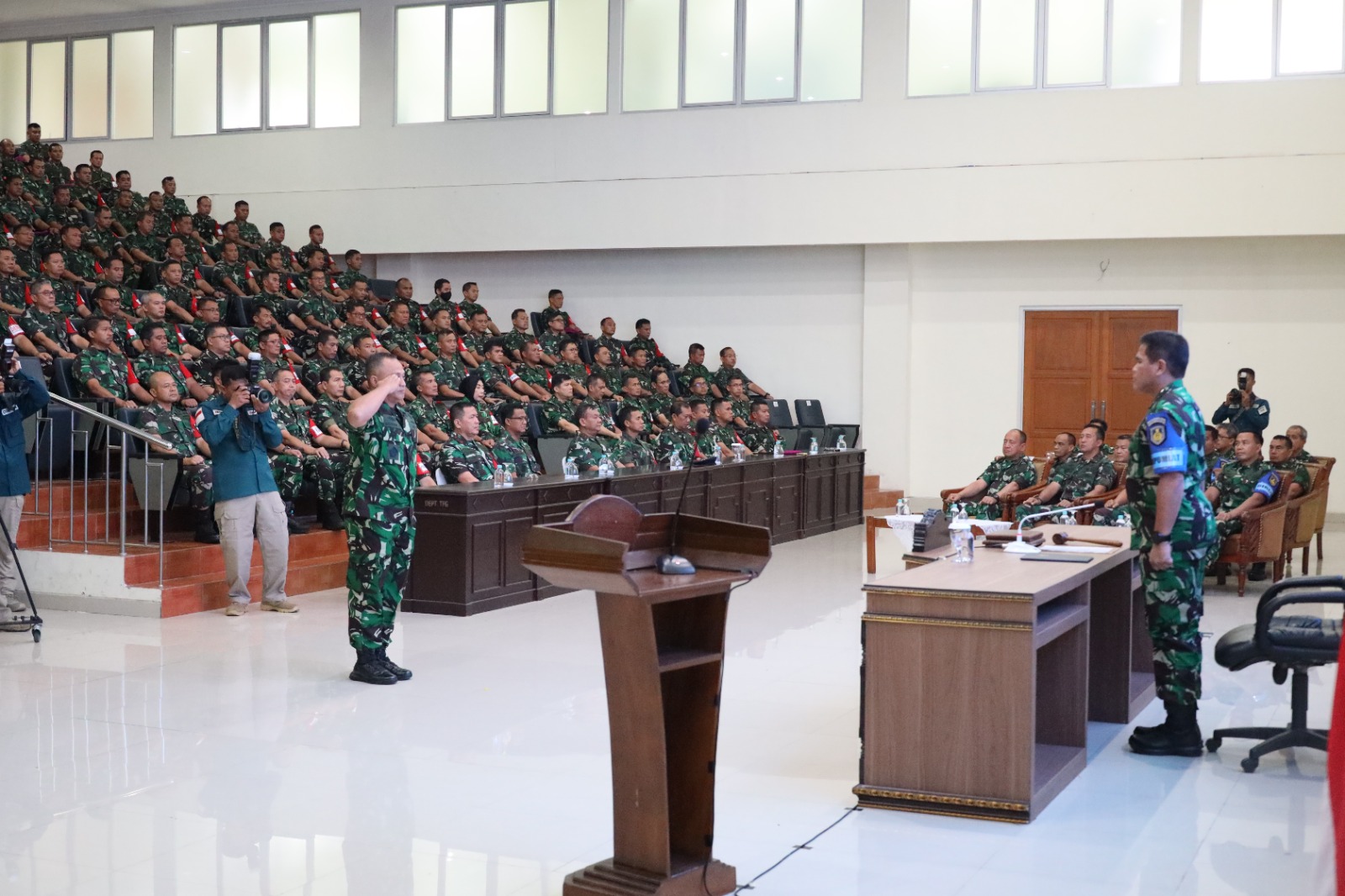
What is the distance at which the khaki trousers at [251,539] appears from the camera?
288 inches

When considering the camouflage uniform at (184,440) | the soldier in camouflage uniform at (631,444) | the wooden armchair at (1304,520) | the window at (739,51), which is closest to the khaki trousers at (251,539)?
the camouflage uniform at (184,440)

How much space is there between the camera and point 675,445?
37.7ft

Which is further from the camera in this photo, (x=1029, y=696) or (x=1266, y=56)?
(x=1266, y=56)

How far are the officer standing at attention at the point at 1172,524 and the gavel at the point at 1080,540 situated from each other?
588mm

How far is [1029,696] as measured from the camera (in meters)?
3.90

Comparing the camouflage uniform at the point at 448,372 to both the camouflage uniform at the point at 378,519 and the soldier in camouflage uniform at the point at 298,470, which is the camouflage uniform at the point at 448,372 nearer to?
the soldier in camouflage uniform at the point at 298,470

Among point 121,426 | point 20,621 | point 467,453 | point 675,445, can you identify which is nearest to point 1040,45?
point 675,445

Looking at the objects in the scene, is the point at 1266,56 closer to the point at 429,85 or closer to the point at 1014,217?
the point at 1014,217

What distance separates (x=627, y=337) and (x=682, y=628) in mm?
12769

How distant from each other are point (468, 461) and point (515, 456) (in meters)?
0.78

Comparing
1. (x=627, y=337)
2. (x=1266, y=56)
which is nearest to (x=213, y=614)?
(x=627, y=337)

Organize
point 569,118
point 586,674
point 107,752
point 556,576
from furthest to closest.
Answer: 1. point 569,118
2. point 586,674
3. point 107,752
4. point 556,576

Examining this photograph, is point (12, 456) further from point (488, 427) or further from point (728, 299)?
point (728, 299)

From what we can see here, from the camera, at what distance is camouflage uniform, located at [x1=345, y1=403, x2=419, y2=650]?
5.71 meters
